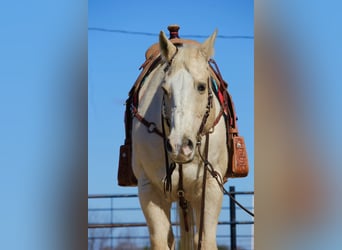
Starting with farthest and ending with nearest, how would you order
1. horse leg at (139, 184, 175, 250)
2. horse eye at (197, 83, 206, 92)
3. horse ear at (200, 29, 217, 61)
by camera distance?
horse leg at (139, 184, 175, 250), horse ear at (200, 29, 217, 61), horse eye at (197, 83, 206, 92)

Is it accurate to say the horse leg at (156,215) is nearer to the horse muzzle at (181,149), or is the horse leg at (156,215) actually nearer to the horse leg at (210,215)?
the horse leg at (210,215)

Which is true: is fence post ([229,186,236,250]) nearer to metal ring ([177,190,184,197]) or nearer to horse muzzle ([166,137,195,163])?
metal ring ([177,190,184,197])

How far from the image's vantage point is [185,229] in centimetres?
383

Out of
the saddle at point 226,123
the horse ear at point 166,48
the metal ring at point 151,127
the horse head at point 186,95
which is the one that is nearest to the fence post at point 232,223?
the saddle at point 226,123

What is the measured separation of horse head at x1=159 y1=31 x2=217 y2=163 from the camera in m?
2.93

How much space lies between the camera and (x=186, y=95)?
297 cm

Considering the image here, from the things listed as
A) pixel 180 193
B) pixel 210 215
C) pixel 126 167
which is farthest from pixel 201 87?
pixel 126 167

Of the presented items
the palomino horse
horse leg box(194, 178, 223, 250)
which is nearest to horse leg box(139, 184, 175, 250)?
the palomino horse

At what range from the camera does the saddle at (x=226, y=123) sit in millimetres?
3650

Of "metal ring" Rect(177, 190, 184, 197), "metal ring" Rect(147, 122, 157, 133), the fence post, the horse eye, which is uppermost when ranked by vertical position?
the horse eye

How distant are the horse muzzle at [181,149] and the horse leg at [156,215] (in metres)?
0.53

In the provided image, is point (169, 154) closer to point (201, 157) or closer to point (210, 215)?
point (201, 157)
